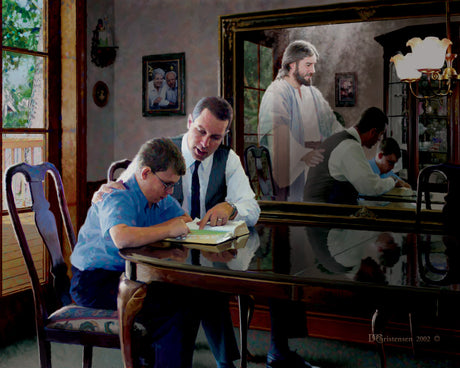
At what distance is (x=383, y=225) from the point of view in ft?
10.7

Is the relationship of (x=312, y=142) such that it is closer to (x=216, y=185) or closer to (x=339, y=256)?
(x=216, y=185)

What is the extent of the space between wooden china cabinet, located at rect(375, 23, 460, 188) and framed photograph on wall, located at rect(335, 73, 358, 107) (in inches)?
7.7

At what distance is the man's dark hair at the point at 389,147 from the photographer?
3.17 meters

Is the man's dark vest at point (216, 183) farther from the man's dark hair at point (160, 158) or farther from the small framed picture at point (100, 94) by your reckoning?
the small framed picture at point (100, 94)

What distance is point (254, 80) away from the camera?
3580 millimetres

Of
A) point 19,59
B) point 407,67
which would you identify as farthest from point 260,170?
point 19,59

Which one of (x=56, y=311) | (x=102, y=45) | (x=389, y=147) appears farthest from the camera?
(x=102, y=45)

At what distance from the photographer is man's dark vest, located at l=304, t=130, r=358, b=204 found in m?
3.35

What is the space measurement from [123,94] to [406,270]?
9.57 feet

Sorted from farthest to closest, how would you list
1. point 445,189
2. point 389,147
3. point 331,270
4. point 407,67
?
point 389,147 < point 445,189 < point 407,67 < point 331,270

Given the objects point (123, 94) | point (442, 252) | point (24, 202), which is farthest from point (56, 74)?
point (442, 252)

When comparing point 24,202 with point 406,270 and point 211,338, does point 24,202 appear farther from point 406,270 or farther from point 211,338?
point 406,270

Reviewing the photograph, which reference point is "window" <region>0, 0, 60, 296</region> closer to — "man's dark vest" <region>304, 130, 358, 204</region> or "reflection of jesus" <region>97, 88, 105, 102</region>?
"reflection of jesus" <region>97, 88, 105, 102</region>

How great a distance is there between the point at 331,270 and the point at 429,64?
65.0 inches
